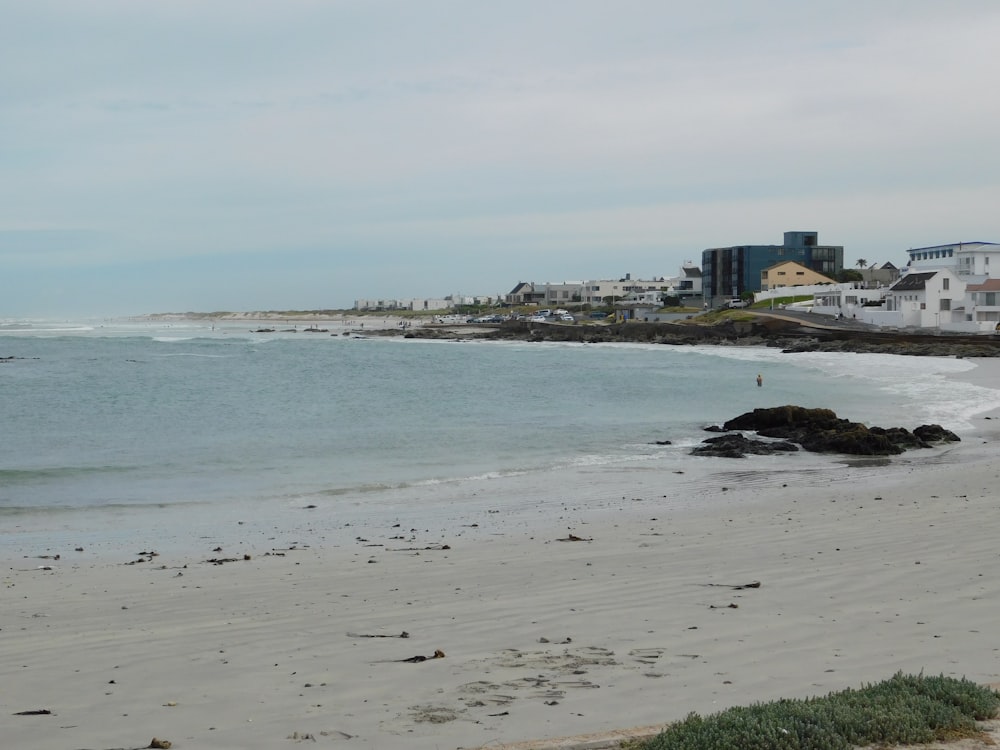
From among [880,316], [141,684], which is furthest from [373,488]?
[880,316]

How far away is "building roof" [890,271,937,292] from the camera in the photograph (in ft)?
254

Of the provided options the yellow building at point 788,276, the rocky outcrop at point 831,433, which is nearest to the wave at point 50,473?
the rocky outcrop at point 831,433

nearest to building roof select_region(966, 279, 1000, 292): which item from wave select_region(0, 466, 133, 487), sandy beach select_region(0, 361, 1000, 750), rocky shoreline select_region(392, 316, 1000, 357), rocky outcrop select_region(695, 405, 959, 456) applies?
rocky shoreline select_region(392, 316, 1000, 357)

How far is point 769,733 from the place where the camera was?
478cm

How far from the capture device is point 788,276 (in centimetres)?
12044

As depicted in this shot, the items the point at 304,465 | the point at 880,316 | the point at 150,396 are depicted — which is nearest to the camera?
the point at 304,465

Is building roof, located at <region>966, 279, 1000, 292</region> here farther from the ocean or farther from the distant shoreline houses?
the ocean

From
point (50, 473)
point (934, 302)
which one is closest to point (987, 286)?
point (934, 302)

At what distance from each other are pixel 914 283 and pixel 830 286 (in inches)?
1058

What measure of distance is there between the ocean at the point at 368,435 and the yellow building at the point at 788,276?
212 feet

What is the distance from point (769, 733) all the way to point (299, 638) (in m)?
4.01

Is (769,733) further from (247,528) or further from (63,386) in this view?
(63,386)

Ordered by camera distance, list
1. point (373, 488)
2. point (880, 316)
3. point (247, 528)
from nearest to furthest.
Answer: point (247, 528) → point (373, 488) → point (880, 316)

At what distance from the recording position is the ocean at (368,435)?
1484 centimetres
